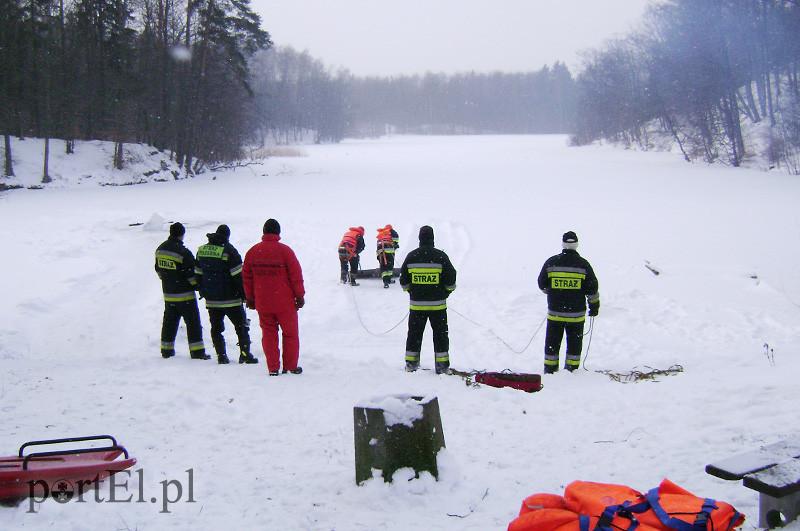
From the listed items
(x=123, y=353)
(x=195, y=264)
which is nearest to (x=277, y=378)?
(x=195, y=264)

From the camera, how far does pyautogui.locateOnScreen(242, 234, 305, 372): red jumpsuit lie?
7547mm

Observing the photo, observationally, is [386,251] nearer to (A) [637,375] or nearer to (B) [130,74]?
(A) [637,375]

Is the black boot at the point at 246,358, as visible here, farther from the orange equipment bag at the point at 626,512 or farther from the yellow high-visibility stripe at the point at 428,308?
the orange equipment bag at the point at 626,512

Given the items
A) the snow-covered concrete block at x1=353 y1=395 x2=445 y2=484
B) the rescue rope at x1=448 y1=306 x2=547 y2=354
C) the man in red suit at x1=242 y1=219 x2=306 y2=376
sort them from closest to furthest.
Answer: the snow-covered concrete block at x1=353 y1=395 x2=445 y2=484 < the man in red suit at x1=242 y1=219 x2=306 y2=376 < the rescue rope at x1=448 y1=306 x2=547 y2=354

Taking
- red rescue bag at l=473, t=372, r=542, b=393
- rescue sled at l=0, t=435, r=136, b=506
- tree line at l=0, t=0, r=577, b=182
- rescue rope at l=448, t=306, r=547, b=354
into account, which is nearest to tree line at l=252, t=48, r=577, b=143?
tree line at l=0, t=0, r=577, b=182

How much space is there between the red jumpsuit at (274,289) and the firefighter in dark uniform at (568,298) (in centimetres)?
309

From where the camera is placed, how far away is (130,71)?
35.2 meters

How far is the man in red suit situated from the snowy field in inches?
17.9

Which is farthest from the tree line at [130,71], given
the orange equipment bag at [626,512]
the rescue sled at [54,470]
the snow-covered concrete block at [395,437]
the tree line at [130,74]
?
the orange equipment bag at [626,512]

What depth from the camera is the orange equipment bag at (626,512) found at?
295 cm

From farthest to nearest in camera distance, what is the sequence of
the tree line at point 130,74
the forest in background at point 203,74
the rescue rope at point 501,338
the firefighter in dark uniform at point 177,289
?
the forest in background at point 203,74
the tree line at point 130,74
the rescue rope at point 501,338
the firefighter in dark uniform at point 177,289

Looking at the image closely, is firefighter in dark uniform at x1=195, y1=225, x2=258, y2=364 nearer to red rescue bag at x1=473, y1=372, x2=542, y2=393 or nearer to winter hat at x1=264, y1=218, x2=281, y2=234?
winter hat at x1=264, y1=218, x2=281, y2=234

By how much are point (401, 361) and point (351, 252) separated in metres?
4.74

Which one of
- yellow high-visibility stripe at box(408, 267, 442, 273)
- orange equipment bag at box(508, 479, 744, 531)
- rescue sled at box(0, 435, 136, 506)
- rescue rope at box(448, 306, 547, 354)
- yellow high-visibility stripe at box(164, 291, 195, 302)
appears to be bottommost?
rescue rope at box(448, 306, 547, 354)
